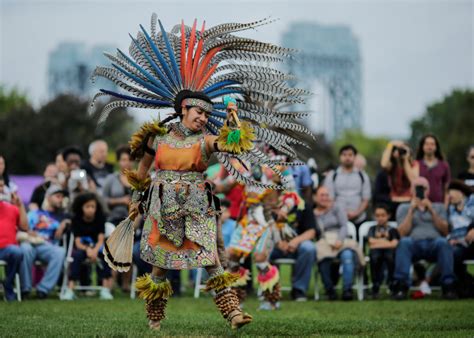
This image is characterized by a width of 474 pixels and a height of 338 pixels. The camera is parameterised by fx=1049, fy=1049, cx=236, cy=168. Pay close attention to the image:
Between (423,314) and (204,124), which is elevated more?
(204,124)

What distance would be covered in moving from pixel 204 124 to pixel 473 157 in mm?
6814

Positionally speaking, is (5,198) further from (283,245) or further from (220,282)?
(220,282)

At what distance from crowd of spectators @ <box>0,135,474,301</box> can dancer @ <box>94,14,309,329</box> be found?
339 cm

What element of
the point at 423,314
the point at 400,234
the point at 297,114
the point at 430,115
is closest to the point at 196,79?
the point at 297,114

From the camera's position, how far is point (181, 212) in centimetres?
913

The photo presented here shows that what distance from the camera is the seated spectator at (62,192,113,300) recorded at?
14398 mm

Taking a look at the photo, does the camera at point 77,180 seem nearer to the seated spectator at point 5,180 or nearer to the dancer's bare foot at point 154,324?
the seated spectator at point 5,180

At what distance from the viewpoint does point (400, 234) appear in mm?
14516

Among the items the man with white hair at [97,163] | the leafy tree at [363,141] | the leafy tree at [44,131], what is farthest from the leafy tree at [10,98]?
the man with white hair at [97,163]

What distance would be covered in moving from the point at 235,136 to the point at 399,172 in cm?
714

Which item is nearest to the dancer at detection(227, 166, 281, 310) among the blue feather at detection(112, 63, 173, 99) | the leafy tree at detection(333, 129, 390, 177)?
the blue feather at detection(112, 63, 173, 99)

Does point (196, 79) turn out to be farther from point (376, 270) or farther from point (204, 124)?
point (376, 270)

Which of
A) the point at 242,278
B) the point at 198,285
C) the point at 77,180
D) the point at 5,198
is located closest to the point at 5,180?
the point at 5,198

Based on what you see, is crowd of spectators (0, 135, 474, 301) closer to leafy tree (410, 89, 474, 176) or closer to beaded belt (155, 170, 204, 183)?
beaded belt (155, 170, 204, 183)
